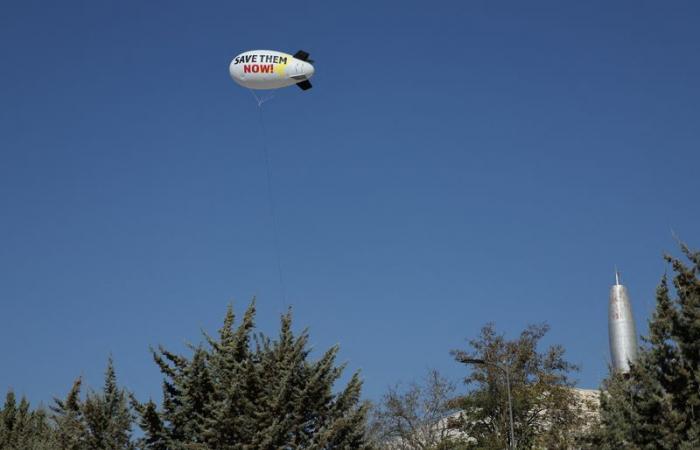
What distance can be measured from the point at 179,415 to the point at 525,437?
42.4 meters

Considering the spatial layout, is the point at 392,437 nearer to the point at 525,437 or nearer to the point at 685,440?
the point at 525,437

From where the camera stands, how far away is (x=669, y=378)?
29.7 meters

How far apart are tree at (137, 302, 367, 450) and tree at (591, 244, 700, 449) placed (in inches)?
511

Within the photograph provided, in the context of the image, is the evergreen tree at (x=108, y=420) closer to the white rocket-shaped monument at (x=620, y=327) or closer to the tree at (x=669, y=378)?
the tree at (x=669, y=378)

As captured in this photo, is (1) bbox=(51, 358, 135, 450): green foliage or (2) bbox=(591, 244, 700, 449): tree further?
(1) bbox=(51, 358, 135, 450): green foliage

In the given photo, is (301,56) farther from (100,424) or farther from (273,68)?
(100,424)

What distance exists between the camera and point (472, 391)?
251ft

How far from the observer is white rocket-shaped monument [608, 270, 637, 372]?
77.0 meters

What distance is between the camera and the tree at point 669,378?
29.1 m

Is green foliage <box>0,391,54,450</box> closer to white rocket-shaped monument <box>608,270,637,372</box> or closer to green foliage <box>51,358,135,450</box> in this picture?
green foliage <box>51,358,135,450</box>

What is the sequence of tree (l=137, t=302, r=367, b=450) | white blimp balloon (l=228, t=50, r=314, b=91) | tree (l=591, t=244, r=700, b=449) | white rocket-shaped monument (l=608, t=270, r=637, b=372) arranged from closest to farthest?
tree (l=591, t=244, r=700, b=449), tree (l=137, t=302, r=367, b=450), white blimp balloon (l=228, t=50, r=314, b=91), white rocket-shaped monument (l=608, t=270, r=637, b=372)

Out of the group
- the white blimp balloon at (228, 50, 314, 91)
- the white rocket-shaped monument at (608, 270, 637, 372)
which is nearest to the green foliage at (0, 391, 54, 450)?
the white blimp balloon at (228, 50, 314, 91)

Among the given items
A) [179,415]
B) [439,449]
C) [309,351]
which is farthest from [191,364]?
[439,449]

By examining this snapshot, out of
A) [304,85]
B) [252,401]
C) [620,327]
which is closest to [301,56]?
[304,85]
